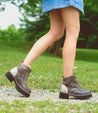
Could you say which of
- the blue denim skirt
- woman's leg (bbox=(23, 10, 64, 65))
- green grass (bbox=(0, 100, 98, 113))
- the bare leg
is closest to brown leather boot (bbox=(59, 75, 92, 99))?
the bare leg

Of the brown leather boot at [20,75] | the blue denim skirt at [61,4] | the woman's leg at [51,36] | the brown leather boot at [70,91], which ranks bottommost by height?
the brown leather boot at [70,91]

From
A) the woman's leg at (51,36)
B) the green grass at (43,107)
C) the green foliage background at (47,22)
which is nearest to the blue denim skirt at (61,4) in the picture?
the woman's leg at (51,36)

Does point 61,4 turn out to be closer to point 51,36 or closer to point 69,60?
point 51,36

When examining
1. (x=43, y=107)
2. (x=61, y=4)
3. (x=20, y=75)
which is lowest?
(x=43, y=107)

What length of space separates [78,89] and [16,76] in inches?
38.0

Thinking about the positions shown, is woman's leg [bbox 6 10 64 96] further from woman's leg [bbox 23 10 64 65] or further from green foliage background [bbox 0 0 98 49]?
green foliage background [bbox 0 0 98 49]

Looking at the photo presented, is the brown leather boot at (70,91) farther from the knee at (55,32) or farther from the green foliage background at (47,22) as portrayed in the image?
the green foliage background at (47,22)

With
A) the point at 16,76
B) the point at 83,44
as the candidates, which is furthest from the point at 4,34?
the point at 16,76

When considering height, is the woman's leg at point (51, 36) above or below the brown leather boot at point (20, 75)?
above

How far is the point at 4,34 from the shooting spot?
75.5 meters

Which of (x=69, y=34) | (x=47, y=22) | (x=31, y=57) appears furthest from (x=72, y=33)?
(x=47, y=22)

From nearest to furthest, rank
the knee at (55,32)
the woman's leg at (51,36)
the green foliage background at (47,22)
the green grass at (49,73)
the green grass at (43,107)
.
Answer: the green grass at (43,107) < the woman's leg at (51,36) < the knee at (55,32) < the green grass at (49,73) < the green foliage background at (47,22)

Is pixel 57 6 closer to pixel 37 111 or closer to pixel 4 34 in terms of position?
pixel 37 111

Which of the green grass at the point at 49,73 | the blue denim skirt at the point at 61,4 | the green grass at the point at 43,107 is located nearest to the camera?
the green grass at the point at 43,107
